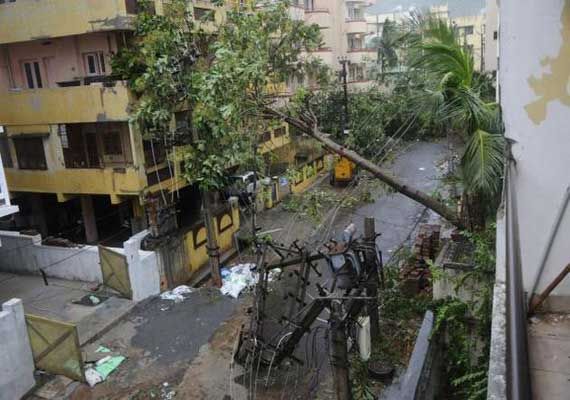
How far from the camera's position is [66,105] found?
48.6 feet

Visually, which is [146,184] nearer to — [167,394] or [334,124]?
[167,394]

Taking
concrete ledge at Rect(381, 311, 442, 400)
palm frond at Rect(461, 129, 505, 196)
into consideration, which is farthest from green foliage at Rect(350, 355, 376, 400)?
palm frond at Rect(461, 129, 505, 196)

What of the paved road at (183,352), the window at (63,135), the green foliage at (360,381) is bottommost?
the paved road at (183,352)

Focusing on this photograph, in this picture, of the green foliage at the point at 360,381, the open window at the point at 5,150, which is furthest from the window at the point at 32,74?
the green foliage at the point at 360,381

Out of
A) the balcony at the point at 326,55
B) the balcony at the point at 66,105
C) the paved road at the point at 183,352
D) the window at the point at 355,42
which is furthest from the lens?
the window at the point at 355,42

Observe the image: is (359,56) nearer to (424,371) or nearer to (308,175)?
(308,175)

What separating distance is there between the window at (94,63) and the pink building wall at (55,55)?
0.41 ft

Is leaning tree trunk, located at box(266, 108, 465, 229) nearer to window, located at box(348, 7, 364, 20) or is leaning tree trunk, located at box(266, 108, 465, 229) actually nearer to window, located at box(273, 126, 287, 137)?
window, located at box(273, 126, 287, 137)

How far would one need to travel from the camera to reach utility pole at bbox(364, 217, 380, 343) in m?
8.45

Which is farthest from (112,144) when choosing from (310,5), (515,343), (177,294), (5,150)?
(310,5)

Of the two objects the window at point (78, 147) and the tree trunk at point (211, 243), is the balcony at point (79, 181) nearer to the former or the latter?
the window at point (78, 147)

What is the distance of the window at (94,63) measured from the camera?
50.4ft

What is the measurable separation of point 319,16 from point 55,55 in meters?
18.5

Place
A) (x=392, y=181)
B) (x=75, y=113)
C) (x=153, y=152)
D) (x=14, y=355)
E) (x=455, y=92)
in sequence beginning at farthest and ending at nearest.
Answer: (x=153, y=152), (x=75, y=113), (x=392, y=181), (x=14, y=355), (x=455, y=92)
